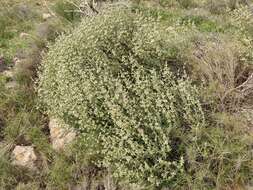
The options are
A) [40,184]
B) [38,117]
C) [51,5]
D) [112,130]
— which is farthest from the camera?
[51,5]

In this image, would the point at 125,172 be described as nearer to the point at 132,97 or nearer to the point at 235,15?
the point at 132,97

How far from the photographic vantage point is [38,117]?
6230 millimetres

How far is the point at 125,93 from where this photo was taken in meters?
4.90

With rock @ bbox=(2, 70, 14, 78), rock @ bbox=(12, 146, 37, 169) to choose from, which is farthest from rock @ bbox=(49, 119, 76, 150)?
rock @ bbox=(2, 70, 14, 78)

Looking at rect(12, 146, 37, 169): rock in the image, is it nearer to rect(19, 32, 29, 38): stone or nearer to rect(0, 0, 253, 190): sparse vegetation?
rect(0, 0, 253, 190): sparse vegetation

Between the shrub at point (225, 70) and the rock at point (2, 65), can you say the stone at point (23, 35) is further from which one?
the shrub at point (225, 70)

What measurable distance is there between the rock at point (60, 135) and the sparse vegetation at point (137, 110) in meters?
0.10

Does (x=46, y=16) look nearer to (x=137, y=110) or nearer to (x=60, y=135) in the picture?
(x=60, y=135)

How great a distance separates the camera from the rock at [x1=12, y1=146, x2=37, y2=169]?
5.54 metres

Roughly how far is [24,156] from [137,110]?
160 cm

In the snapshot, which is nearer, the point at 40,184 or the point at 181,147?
the point at 181,147

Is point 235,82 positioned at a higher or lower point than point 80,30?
lower

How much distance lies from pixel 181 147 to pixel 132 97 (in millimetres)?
763

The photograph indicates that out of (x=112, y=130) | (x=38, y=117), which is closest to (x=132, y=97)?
(x=112, y=130)
